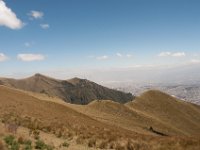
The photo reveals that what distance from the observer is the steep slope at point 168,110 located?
105 m

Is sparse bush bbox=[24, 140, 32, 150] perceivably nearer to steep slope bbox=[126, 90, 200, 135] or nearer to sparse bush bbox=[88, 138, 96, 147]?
sparse bush bbox=[88, 138, 96, 147]

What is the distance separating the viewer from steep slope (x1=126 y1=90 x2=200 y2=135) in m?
105

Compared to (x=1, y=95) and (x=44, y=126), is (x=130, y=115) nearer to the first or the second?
(x=1, y=95)

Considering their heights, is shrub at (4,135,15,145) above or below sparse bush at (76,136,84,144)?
above

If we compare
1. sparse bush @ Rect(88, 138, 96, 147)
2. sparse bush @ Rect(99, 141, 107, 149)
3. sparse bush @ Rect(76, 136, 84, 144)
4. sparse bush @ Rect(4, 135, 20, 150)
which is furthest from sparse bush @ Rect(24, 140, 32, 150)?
sparse bush @ Rect(99, 141, 107, 149)

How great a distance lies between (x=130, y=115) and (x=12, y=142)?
68.3 meters

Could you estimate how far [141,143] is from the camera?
22.0 meters

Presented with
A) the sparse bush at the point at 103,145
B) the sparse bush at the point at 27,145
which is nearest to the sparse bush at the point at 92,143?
the sparse bush at the point at 103,145

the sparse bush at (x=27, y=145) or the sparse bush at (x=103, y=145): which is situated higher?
the sparse bush at (x=27, y=145)

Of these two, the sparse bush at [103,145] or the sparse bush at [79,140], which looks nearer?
the sparse bush at [103,145]

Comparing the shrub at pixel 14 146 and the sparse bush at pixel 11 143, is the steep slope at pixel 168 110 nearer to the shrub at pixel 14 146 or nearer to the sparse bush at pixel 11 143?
the sparse bush at pixel 11 143

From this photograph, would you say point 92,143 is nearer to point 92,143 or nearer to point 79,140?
point 92,143

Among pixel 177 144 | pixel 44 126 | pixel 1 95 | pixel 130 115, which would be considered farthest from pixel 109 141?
pixel 130 115

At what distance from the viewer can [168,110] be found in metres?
118
